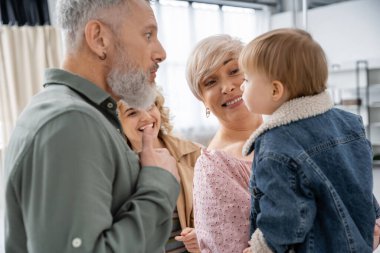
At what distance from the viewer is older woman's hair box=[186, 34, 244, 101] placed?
1.62 metres

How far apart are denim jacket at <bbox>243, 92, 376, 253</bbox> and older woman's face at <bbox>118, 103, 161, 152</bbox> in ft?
3.05

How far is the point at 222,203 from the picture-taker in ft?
4.31

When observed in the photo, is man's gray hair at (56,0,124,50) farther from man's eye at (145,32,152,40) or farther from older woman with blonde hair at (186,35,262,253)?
older woman with blonde hair at (186,35,262,253)

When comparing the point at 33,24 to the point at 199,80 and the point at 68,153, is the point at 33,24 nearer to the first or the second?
the point at 199,80

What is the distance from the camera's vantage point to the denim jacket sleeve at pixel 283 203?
1075 millimetres

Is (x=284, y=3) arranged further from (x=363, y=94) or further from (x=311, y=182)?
(x=311, y=182)

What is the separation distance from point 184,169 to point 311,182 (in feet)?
3.25

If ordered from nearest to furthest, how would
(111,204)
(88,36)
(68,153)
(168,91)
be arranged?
(68,153)
(111,204)
(88,36)
(168,91)

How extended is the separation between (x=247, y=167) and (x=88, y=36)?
68cm

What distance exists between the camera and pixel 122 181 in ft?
3.10

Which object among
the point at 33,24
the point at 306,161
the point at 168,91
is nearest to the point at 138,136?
the point at 306,161

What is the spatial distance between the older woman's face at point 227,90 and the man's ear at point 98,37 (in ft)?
2.10

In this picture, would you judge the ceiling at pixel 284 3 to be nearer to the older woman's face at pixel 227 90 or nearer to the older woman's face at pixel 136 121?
the older woman's face at pixel 136 121

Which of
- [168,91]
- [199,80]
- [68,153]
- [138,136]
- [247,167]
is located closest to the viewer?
[68,153]
